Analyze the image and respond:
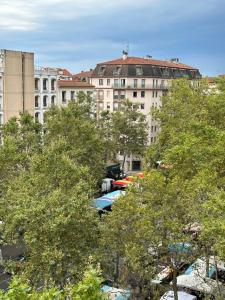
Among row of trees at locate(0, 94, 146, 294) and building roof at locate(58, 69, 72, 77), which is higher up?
building roof at locate(58, 69, 72, 77)

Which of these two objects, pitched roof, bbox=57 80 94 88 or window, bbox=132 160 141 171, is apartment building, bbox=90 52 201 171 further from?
pitched roof, bbox=57 80 94 88

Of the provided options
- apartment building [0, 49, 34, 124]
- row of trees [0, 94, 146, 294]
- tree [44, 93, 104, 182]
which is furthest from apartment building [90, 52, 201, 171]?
row of trees [0, 94, 146, 294]

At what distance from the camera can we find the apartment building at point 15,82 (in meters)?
62.4

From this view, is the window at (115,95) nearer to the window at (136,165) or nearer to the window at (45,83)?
the window at (136,165)

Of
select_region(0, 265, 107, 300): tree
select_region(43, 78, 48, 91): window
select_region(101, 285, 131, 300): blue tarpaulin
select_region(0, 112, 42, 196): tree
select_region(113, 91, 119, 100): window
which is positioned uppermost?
select_region(43, 78, 48, 91): window

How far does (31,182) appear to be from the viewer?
80.7 ft

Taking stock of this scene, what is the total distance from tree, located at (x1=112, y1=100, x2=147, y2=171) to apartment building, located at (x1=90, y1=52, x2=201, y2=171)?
13845 millimetres

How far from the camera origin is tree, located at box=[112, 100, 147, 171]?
60.6 meters

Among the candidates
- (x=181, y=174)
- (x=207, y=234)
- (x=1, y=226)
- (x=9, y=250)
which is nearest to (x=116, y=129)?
(x=9, y=250)

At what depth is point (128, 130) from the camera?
61.1 m

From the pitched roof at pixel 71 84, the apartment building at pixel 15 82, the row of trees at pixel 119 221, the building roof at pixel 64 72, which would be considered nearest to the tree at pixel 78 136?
the row of trees at pixel 119 221

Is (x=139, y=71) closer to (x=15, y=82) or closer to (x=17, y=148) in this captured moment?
(x=15, y=82)

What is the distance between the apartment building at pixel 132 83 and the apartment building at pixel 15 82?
1909cm

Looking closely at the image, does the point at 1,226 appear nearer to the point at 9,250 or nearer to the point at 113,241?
the point at 113,241
